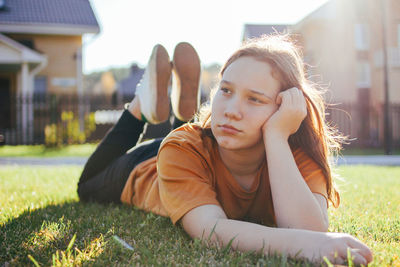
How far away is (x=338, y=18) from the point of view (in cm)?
1969

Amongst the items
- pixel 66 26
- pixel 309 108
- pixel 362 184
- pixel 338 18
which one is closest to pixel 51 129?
pixel 66 26

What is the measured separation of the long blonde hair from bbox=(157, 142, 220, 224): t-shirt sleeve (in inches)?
12.3

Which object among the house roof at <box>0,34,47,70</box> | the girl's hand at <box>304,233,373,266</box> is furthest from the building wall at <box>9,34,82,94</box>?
the girl's hand at <box>304,233,373,266</box>

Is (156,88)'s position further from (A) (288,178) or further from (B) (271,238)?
(B) (271,238)

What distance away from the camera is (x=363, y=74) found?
20.8 metres

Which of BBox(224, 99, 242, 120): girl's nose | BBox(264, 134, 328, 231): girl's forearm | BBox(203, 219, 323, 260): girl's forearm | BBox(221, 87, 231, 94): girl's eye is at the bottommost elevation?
BBox(203, 219, 323, 260): girl's forearm

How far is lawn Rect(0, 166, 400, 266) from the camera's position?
5.16 ft

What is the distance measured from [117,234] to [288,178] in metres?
0.94

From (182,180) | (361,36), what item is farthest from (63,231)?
(361,36)

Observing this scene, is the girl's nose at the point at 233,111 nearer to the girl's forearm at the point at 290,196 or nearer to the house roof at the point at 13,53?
the girl's forearm at the point at 290,196

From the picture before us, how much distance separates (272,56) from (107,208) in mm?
1635

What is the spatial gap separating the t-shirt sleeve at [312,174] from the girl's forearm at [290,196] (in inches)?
8.0

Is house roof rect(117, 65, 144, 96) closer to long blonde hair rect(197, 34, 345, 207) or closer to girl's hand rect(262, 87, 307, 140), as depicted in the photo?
long blonde hair rect(197, 34, 345, 207)

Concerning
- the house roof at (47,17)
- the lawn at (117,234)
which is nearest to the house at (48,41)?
the house roof at (47,17)
